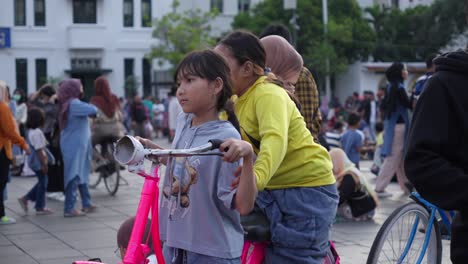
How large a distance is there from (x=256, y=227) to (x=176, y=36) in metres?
51.1

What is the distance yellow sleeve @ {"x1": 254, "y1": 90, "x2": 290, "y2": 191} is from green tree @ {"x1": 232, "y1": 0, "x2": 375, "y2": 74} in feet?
172

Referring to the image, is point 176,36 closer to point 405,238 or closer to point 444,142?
point 405,238

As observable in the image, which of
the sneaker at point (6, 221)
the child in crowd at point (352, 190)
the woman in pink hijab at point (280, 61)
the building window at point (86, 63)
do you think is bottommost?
the building window at point (86, 63)

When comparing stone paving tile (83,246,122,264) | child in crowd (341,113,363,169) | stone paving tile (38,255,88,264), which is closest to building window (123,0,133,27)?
child in crowd (341,113,363,169)

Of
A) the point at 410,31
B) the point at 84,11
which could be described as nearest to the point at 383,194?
the point at 84,11

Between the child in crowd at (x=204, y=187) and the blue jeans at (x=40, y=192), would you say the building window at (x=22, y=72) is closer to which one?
the blue jeans at (x=40, y=192)

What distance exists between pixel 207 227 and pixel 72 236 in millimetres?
5946

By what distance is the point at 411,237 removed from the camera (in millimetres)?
5113

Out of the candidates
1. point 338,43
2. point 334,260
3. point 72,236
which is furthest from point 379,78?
point 334,260

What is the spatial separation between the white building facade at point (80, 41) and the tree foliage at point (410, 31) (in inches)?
563

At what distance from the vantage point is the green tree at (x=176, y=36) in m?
54.2

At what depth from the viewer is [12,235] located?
9.33 m

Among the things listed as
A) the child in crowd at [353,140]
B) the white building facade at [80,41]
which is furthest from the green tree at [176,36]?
the child in crowd at [353,140]

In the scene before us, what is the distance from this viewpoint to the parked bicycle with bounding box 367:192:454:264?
16.5 feet
